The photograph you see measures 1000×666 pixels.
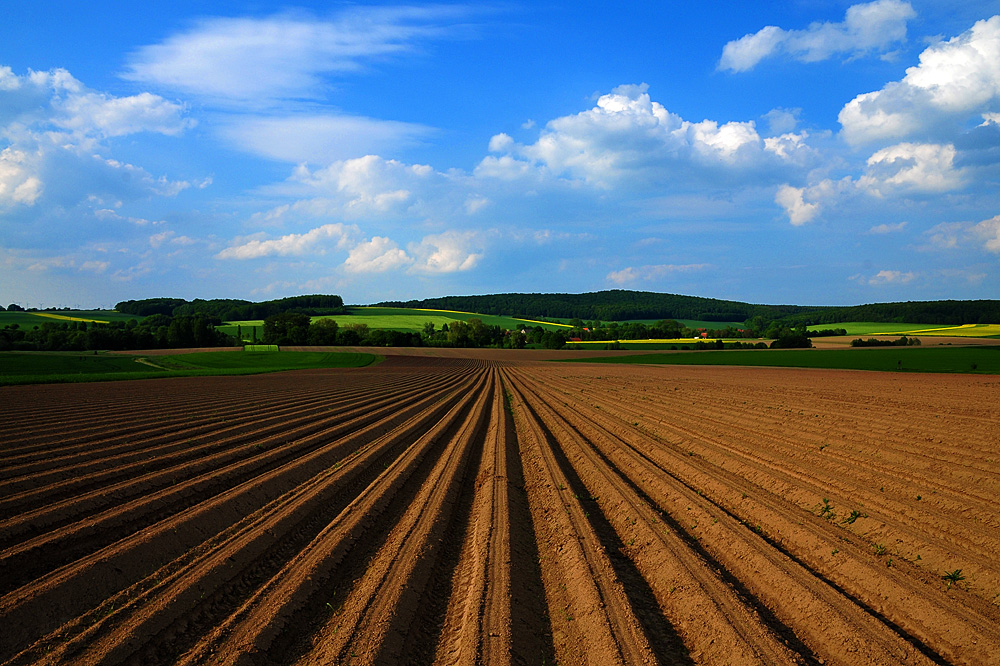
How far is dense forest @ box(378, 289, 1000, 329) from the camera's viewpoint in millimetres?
116288

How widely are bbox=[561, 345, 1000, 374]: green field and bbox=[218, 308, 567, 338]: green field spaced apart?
5292 cm

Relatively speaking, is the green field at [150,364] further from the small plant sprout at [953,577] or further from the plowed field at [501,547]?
→ the small plant sprout at [953,577]

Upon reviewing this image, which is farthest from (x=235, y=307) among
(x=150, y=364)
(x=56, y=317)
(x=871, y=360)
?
(x=871, y=360)

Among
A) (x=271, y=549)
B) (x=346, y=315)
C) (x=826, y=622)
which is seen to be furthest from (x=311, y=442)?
(x=346, y=315)

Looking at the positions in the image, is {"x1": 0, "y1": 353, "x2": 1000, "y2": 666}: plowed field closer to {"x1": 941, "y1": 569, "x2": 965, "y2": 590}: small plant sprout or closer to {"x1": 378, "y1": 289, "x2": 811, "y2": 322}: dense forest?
{"x1": 941, "y1": 569, "x2": 965, "y2": 590}: small plant sprout

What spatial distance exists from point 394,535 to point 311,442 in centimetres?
770

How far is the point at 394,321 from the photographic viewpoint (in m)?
126

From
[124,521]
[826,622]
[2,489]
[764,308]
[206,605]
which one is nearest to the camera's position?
[826,622]

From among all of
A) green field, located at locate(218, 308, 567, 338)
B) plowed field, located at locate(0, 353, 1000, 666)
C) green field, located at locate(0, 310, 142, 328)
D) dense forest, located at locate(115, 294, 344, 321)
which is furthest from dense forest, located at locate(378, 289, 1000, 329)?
plowed field, located at locate(0, 353, 1000, 666)

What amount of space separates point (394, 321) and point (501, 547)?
121 meters

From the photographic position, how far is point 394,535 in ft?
25.7

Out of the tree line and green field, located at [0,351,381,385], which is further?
the tree line

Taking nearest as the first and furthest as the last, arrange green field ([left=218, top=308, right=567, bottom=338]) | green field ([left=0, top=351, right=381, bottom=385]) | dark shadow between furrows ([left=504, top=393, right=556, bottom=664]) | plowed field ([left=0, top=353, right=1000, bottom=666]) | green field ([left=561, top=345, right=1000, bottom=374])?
dark shadow between furrows ([left=504, top=393, right=556, bottom=664]) < plowed field ([left=0, top=353, right=1000, bottom=666]) < green field ([left=0, top=351, right=381, bottom=385]) < green field ([left=561, top=345, right=1000, bottom=374]) < green field ([left=218, top=308, right=567, bottom=338])

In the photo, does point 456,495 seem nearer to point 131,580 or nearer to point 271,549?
point 271,549
